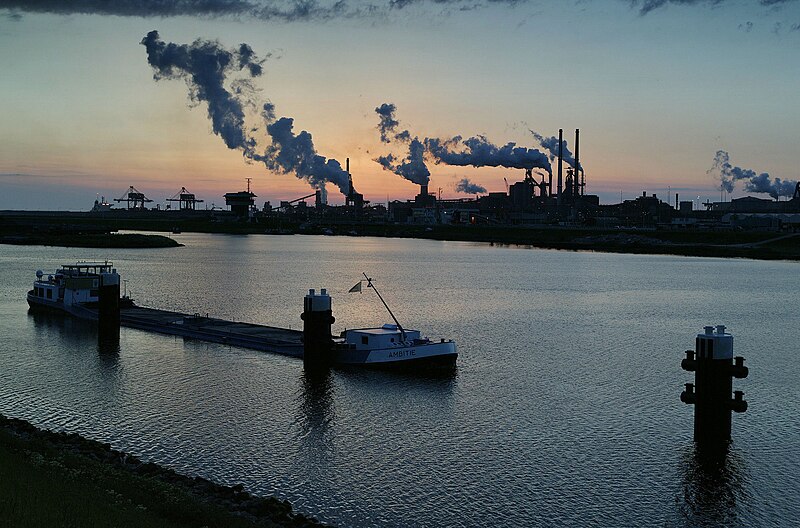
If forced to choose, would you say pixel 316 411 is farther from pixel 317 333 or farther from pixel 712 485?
pixel 712 485

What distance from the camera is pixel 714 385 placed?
34375 millimetres

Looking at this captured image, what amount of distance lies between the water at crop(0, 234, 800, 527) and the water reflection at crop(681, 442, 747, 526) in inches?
3.9

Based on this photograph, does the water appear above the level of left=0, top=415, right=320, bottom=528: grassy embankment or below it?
below

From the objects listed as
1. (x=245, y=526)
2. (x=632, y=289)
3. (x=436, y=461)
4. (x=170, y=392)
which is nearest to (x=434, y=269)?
(x=632, y=289)

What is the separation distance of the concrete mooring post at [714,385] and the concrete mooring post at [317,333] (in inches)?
1010

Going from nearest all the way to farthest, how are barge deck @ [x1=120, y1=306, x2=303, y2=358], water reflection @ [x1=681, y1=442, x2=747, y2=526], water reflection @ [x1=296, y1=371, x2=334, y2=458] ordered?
water reflection @ [x1=681, y1=442, x2=747, y2=526] → water reflection @ [x1=296, y1=371, x2=334, y2=458] → barge deck @ [x1=120, y1=306, x2=303, y2=358]

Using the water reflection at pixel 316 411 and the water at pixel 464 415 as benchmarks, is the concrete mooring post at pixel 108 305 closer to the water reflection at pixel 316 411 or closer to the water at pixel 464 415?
the water at pixel 464 415

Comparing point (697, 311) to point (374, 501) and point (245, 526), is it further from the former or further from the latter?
point (245, 526)

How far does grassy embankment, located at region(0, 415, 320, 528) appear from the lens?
70.5ft

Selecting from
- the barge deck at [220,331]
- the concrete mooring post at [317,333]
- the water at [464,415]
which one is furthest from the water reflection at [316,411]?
the barge deck at [220,331]

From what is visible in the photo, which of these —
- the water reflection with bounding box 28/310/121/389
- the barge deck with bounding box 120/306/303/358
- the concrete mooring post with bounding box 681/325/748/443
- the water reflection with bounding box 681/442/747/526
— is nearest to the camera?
the water reflection with bounding box 681/442/747/526

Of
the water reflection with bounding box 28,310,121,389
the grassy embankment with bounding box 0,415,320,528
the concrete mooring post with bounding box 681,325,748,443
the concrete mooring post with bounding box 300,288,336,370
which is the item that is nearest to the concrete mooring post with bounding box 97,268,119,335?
the water reflection with bounding box 28,310,121,389

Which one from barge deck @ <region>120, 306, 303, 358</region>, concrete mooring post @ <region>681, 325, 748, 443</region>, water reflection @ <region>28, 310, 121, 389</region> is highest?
concrete mooring post @ <region>681, 325, 748, 443</region>

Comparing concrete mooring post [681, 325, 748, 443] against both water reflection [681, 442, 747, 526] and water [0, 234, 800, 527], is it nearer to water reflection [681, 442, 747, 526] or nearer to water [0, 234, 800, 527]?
water reflection [681, 442, 747, 526]
